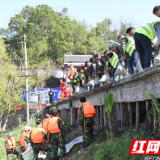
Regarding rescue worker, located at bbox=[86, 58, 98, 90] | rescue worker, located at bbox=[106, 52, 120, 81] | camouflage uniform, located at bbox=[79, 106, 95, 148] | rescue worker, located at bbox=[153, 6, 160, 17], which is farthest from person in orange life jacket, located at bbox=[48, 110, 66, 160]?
rescue worker, located at bbox=[153, 6, 160, 17]

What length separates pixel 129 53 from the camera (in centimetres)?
756

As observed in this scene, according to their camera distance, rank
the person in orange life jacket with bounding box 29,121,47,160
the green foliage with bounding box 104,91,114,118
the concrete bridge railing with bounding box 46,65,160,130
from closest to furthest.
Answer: the concrete bridge railing with bounding box 46,65,160,130 < the green foliage with bounding box 104,91,114,118 < the person in orange life jacket with bounding box 29,121,47,160

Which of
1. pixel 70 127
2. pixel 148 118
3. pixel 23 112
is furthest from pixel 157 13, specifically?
pixel 23 112

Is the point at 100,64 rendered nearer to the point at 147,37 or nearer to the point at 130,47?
the point at 130,47

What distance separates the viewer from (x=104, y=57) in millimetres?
9555

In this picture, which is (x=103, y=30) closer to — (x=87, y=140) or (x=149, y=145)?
(x=87, y=140)

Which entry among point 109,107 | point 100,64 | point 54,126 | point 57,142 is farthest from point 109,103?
point 100,64

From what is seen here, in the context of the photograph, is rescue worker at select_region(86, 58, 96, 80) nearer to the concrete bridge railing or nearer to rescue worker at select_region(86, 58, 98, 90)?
rescue worker at select_region(86, 58, 98, 90)

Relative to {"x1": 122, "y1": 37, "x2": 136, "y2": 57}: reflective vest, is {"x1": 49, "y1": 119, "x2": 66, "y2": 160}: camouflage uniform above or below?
below

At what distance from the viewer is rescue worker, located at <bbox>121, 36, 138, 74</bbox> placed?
24.8 ft

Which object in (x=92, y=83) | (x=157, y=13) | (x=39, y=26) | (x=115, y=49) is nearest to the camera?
(x=157, y=13)

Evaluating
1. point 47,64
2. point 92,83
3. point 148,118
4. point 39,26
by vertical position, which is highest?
point 39,26

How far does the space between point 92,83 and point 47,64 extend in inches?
1233

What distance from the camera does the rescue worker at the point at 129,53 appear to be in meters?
7.57
